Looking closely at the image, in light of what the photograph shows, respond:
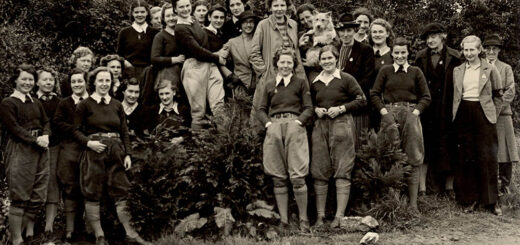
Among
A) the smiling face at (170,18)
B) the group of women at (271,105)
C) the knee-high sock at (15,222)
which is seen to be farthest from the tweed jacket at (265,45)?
the knee-high sock at (15,222)

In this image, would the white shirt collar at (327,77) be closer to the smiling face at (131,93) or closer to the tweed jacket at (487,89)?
the tweed jacket at (487,89)

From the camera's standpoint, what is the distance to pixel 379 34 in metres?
7.84

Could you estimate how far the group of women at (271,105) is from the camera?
6559 mm

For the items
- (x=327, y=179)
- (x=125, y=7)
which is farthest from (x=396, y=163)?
(x=125, y=7)

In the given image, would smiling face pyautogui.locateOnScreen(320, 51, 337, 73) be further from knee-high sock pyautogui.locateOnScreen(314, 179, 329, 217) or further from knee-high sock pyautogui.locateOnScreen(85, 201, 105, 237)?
knee-high sock pyautogui.locateOnScreen(85, 201, 105, 237)

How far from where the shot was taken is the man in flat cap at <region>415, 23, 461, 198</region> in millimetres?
8047

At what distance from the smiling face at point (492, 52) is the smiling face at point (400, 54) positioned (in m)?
1.98

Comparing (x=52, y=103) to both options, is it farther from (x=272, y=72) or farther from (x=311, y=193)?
(x=311, y=193)

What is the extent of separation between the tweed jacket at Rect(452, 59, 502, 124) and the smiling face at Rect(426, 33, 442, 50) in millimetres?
441

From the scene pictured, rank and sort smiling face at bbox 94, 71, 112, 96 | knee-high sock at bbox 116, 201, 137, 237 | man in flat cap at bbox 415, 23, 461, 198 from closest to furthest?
smiling face at bbox 94, 71, 112, 96 → knee-high sock at bbox 116, 201, 137, 237 → man in flat cap at bbox 415, 23, 461, 198

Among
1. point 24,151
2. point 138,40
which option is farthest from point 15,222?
point 138,40

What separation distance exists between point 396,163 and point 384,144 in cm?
27

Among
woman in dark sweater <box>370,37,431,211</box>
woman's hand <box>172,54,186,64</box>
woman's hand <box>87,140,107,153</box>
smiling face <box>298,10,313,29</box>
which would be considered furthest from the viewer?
smiling face <box>298,10,313,29</box>

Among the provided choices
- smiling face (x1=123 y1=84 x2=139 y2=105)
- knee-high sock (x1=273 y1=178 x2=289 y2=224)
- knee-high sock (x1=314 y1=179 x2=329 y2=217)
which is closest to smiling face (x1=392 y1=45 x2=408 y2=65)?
knee-high sock (x1=314 y1=179 x2=329 y2=217)
